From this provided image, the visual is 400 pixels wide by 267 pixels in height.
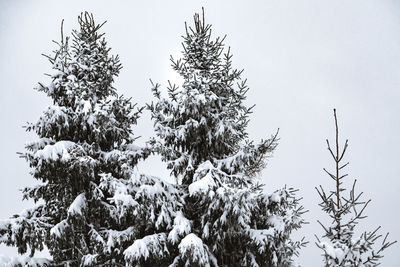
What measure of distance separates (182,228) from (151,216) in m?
1.03

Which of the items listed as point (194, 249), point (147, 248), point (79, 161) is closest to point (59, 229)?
point (79, 161)

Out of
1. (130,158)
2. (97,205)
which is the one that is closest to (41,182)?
(97,205)

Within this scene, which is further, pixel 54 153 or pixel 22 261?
pixel 54 153

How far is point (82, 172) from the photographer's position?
9.21 meters

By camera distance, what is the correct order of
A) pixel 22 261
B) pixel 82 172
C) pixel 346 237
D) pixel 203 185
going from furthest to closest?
pixel 82 172 → pixel 203 185 → pixel 22 261 → pixel 346 237

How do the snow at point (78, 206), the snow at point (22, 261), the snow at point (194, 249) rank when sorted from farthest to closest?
the snow at point (78, 206)
the snow at point (194, 249)
the snow at point (22, 261)

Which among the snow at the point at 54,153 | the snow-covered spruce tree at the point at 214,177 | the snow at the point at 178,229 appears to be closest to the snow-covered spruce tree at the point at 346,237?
the snow-covered spruce tree at the point at 214,177

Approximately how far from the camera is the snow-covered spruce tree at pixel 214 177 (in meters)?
8.98

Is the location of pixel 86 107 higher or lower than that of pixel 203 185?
higher

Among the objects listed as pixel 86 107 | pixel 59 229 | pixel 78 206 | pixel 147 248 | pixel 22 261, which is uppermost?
pixel 86 107

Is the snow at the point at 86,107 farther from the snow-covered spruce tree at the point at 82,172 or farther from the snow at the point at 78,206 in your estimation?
the snow at the point at 78,206

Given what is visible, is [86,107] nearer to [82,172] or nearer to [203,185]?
[82,172]

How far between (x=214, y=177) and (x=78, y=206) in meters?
3.74

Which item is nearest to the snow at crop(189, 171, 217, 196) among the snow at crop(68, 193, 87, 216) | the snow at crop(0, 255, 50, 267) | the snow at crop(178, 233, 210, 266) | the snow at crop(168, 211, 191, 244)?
the snow at crop(168, 211, 191, 244)
